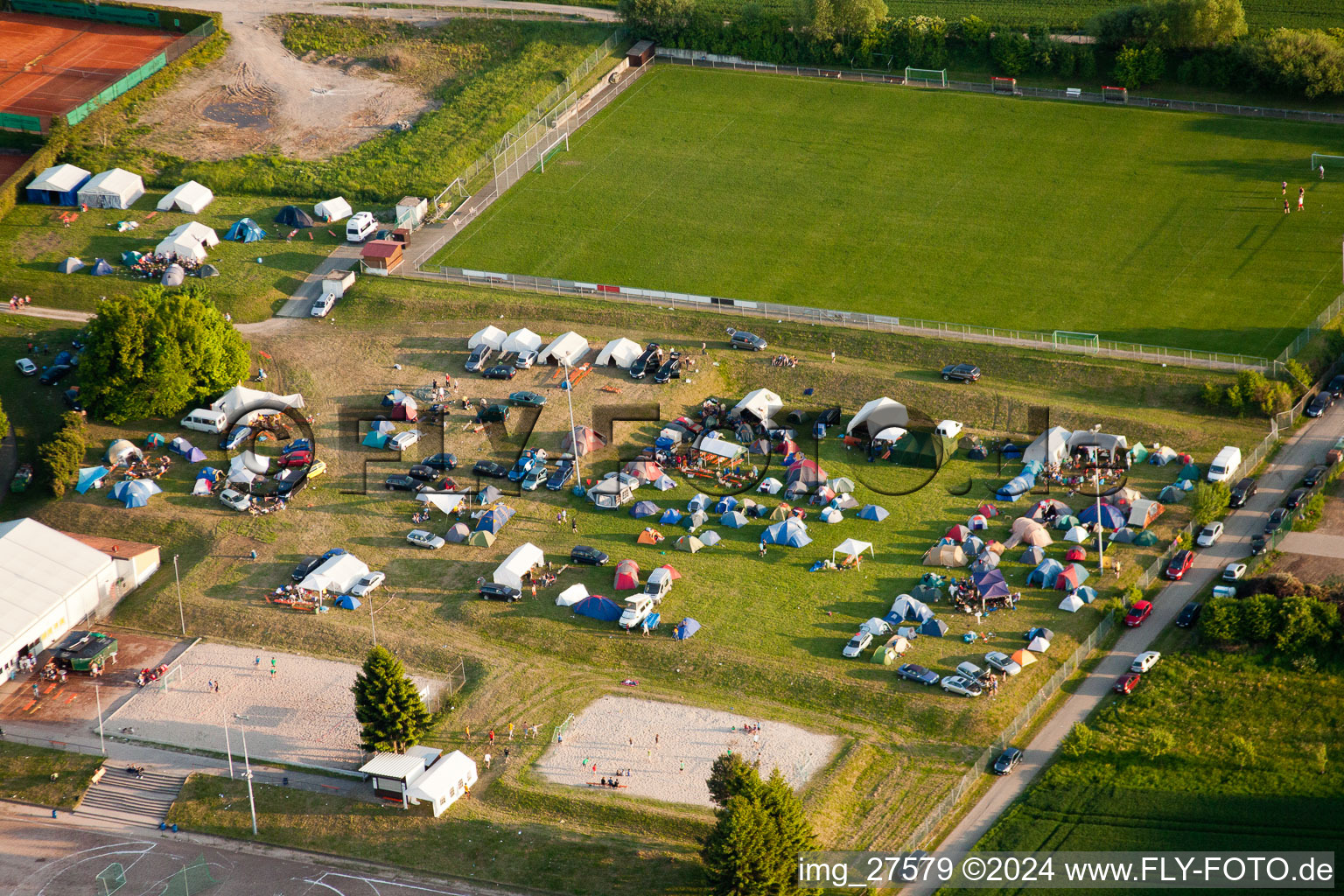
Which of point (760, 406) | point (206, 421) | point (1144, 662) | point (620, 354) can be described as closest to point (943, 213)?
point (760, 406)

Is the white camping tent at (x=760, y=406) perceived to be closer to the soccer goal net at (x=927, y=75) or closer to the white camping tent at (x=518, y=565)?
the white camping tent at (x=518, y=565)

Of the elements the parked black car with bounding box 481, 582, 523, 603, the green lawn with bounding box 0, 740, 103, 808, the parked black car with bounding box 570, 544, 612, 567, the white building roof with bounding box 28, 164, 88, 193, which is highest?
the white building roof with bounding box 28, 164, 88, 193

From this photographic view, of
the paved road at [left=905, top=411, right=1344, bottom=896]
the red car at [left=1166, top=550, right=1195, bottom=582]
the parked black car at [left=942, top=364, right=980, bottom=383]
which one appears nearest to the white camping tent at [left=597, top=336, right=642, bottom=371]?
the parked black car at [left=942, top=364, right=980, bottom=383]

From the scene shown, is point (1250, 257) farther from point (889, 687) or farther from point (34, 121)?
point (34, 121)

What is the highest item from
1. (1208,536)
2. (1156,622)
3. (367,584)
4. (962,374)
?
(962,374)

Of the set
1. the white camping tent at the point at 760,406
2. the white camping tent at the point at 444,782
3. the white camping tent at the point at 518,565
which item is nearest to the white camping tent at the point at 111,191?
the white camping tent at the point at 518,565

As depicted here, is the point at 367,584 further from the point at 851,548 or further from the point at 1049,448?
the point at 1049,448

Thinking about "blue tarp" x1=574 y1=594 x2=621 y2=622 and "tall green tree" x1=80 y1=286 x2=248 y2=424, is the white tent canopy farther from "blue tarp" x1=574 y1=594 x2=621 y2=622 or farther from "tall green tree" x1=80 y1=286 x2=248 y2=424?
"tall green tree" x1=80 y1=286 x2=248 y2=424
